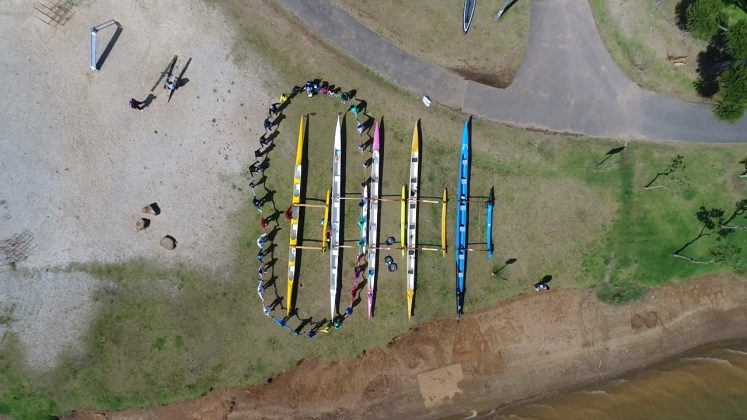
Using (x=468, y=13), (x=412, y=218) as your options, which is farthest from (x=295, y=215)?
(x=468, y=13)

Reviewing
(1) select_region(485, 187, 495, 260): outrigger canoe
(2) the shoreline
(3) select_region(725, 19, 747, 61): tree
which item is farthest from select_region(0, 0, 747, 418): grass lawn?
(3) select_region(725, 19, 747, 61): tree

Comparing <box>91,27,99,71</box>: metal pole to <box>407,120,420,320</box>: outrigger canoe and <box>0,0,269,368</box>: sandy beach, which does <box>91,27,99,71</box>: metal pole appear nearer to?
<box>0,0,269,368</box>: sandy beach

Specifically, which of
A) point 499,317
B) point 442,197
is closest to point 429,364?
point 499,317

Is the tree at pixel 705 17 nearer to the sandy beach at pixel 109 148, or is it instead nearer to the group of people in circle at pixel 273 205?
the group of people in circle at pixel 273 205

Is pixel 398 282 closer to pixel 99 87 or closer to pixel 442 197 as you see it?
pixel 442 197

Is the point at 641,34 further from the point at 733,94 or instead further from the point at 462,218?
the point at 462,218

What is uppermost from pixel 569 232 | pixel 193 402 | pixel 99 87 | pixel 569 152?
pixel 99 87

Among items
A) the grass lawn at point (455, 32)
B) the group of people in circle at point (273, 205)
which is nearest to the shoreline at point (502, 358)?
the group of people in circle at point (273, 205)
